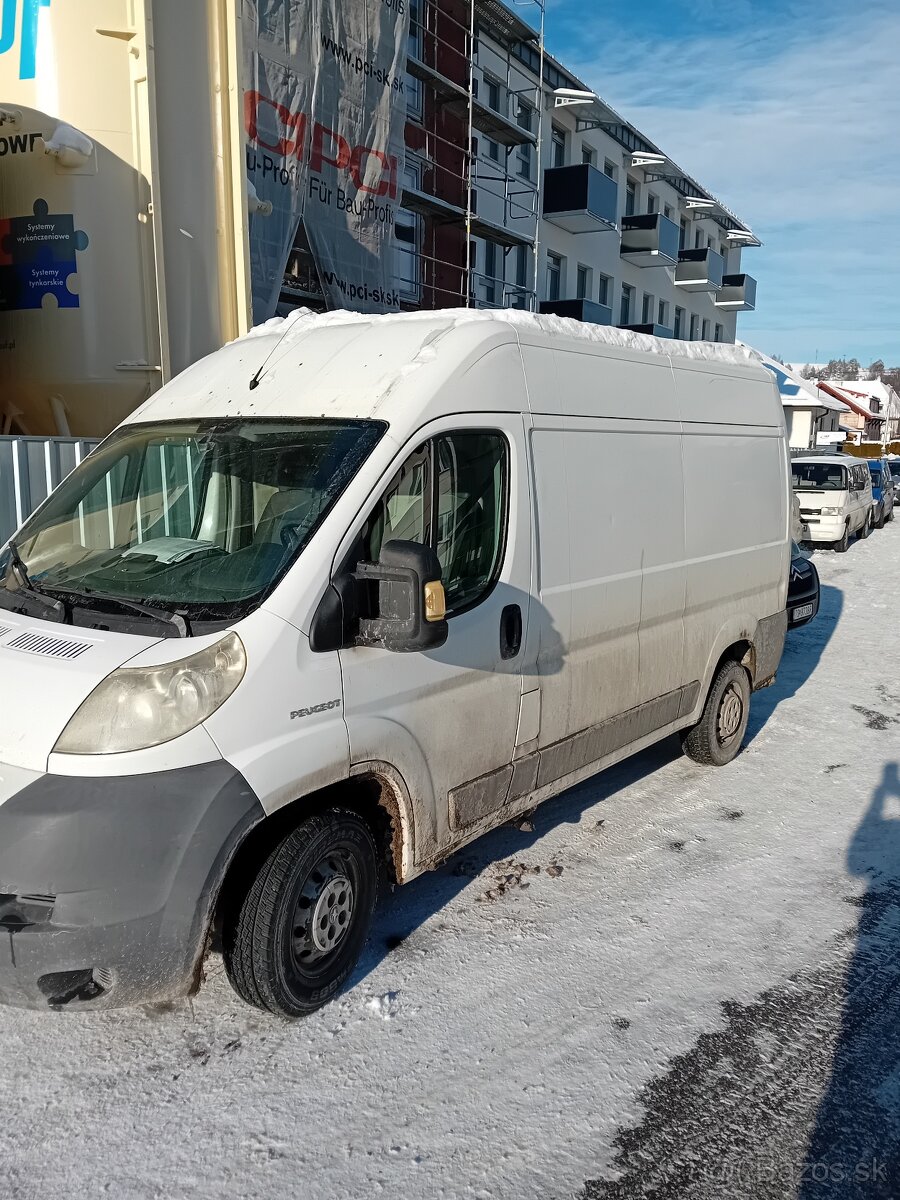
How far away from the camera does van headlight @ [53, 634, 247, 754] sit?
268cm

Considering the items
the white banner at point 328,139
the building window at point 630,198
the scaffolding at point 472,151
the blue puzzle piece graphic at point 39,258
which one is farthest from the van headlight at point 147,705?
the building window at point 630,198

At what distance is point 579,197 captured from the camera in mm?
21812

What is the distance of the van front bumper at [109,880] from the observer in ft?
8.45

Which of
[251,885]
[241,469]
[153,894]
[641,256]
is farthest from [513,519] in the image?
[641,256]

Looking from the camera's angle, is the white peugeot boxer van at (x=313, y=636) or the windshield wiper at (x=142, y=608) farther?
the windshield wiper at (x=142, y=608)

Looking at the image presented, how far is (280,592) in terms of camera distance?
2951 mm

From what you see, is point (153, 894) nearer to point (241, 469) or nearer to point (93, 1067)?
point (93, 1067)

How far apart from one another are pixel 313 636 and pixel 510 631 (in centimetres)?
→ 104

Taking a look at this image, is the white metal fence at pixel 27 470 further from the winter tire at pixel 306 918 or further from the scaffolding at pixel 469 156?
the scaffolding at pixel 469 156

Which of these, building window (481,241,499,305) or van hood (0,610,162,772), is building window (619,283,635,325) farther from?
van hood (0,610,162,772)

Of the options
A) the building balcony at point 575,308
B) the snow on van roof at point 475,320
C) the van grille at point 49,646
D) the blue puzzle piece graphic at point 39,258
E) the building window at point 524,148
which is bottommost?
the van grille at point 49,646

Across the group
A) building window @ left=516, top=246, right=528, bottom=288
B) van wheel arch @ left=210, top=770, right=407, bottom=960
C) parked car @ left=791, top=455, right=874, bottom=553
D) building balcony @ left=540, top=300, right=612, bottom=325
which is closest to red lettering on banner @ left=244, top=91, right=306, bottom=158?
van wheel arch @ left=210, top=770, right=407, bottom=960

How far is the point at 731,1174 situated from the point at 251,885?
1629mm

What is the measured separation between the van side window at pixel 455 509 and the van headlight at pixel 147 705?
0.73 meters
